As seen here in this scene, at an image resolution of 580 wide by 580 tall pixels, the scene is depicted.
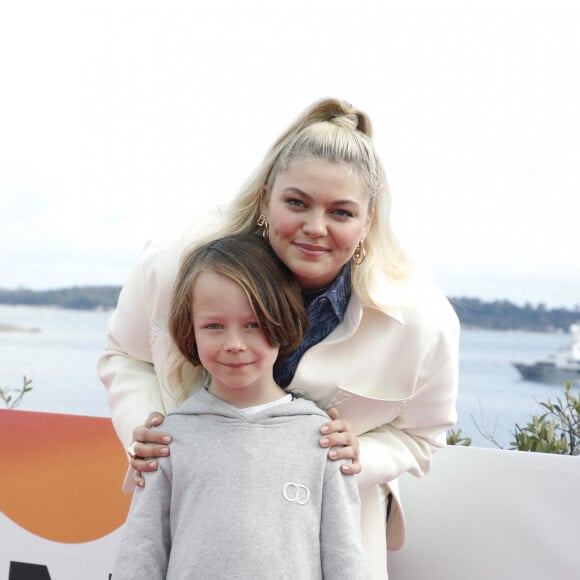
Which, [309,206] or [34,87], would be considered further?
[34,87]

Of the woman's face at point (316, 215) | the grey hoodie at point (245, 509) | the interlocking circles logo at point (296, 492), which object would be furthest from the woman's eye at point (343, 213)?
the interlocking circles logo at point (296, 492)

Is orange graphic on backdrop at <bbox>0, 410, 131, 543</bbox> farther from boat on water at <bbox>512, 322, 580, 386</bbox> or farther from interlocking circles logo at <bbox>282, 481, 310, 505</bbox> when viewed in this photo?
boat on water at <bbox>512, 322, 580, 386</bbox>

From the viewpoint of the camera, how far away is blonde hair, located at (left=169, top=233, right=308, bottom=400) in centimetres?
169

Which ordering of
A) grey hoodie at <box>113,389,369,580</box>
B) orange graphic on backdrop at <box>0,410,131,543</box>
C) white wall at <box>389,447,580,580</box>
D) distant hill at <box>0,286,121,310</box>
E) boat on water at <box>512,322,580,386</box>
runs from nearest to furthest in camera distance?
grey hoodie at <box>113,389,369,580</box> → white wall at <box>389,447,580,580</box> → orange graphic on backdrop at <box>0,410,131,543</box> → boat on water at <box>512,322,580,386</box> → distant hill at <box>0,286,121,310</box>

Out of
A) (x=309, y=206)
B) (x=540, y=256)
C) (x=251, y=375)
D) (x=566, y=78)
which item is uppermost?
(x=566, y=78)

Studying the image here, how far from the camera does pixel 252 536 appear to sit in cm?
162

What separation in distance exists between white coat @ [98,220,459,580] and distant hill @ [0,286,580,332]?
18.1 ft

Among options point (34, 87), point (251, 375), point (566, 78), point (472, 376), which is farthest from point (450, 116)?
point (251, 375)

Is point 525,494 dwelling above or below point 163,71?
below

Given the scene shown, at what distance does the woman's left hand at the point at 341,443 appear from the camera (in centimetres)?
172

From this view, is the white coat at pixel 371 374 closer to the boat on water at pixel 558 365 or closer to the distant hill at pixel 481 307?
the boat on water at pixel 558 365

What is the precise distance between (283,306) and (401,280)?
0.40 m

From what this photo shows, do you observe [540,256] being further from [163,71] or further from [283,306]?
[283,306]

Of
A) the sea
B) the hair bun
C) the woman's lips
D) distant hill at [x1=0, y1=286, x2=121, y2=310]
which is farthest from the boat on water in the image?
the woman's lips
